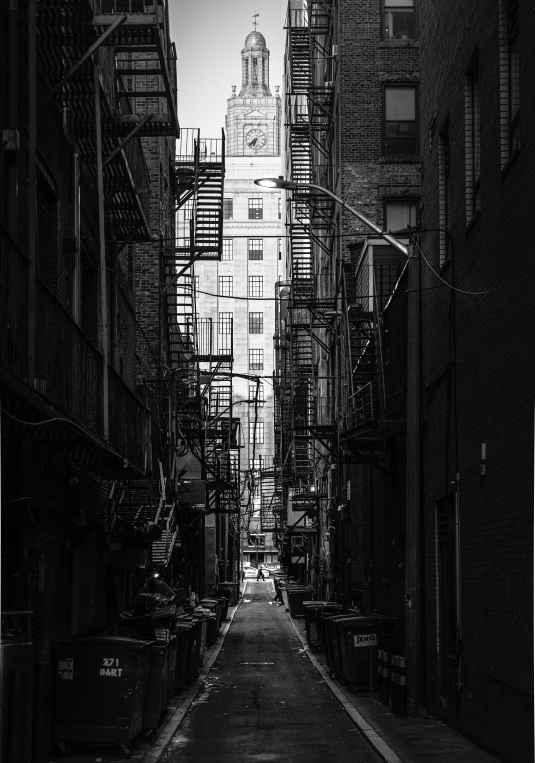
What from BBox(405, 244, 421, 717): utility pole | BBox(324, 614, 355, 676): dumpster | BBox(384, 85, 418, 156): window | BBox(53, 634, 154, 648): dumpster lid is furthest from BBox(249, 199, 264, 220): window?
BBox(53, 634, 154, 648): dumpster lid

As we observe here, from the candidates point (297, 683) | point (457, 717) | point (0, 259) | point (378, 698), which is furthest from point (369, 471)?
point (0, 259)

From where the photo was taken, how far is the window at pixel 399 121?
108 ft

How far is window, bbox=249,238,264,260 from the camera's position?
12688 centimetres

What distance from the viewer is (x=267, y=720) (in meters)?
16.2

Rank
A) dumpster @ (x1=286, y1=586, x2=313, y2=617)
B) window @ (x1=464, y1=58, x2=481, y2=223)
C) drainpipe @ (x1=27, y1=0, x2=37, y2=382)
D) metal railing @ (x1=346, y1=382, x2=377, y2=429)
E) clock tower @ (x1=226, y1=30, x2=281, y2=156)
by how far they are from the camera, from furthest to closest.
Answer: clock tower @ (x1=226, y1=30, x2=281, y2=156), dumpster @ (x1=286, y1=586, x2=313, y2=617), metal railing @ (x1=346, y1=382, x2=377, y2=429), window @ (x1=464, y1=58, x2=481, y2=223), drainpipe @ (x1=27, y1=0, x2=37, y2=382)

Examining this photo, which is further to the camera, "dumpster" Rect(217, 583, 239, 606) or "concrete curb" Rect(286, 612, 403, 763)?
"dumpster" Rect(217, 583, 239, 606)

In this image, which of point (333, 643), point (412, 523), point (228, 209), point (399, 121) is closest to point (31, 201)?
point (412, 523)

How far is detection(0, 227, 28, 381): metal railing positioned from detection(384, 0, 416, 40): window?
25.4 m

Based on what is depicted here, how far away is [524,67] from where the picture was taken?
37.2 ft

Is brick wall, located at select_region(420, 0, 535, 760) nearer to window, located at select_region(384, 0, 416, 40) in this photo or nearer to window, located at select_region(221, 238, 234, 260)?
window, located at select_region(384, 0, 416, 40)

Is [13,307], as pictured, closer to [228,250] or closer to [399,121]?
[399,121]

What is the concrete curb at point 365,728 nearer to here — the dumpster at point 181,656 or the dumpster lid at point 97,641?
the dumpster at point 181,656

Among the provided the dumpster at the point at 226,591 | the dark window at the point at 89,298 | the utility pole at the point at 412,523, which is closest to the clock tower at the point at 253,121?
the dumpster at the point at 226,591

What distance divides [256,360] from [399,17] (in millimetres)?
95364
